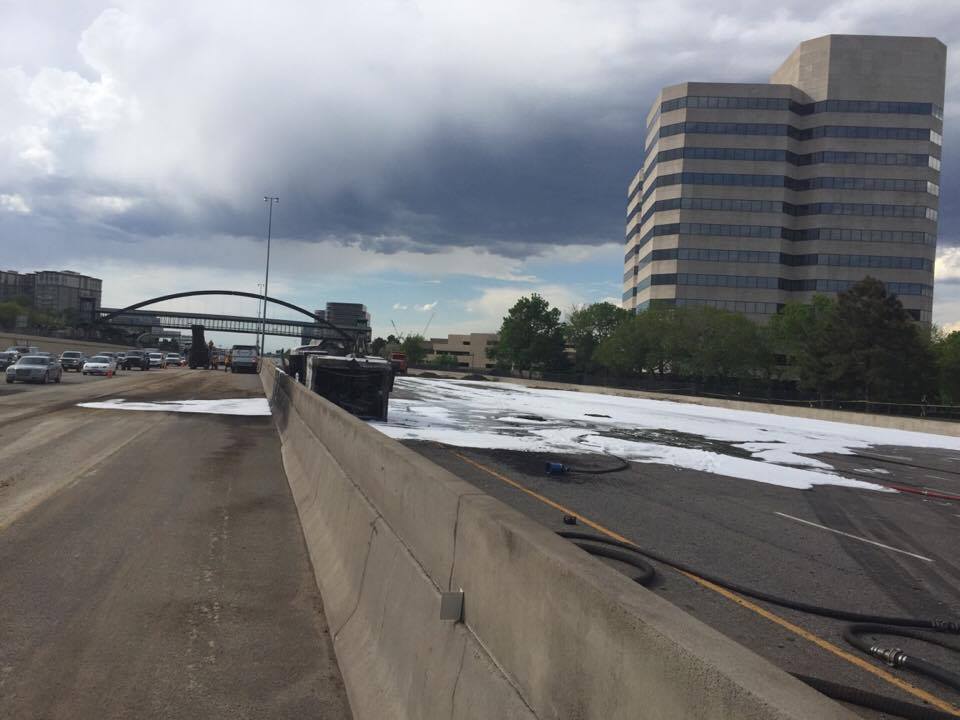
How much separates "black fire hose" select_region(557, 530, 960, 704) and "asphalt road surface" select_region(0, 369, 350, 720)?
312 cm

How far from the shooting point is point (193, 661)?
511cm

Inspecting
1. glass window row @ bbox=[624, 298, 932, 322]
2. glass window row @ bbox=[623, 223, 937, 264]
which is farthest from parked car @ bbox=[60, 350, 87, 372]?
glass window row @ bbox=[623, 223, 937, 264]

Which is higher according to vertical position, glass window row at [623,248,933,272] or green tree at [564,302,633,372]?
glass window row at [623,248,933,272]

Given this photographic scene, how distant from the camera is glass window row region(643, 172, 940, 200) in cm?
10750

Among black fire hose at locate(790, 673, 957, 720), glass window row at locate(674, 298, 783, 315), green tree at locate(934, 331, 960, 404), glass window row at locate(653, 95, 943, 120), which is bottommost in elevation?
black fire hose at locate(790, 673, 957, 720)

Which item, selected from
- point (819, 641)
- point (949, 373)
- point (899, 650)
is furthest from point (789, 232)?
point (899, 650)

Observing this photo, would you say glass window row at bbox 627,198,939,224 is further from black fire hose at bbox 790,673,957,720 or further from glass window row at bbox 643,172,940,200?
black fire hose at bbox 790,673,957,720

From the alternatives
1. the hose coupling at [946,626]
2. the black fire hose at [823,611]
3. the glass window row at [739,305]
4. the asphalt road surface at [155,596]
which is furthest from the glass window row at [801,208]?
the hose coupling at [946,626]

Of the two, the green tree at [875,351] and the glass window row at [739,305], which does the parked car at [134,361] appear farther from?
the glass window row at [739,305]

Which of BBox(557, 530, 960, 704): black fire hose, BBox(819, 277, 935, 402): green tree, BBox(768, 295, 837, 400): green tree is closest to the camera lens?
BBox(557, 530, 960, 704): black fire hose

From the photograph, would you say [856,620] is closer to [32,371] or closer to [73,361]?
[32,371]

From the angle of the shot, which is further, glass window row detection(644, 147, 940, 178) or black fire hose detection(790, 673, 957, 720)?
glass window row detection(644, 147, 940, 178)

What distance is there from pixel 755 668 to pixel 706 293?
4421 inches

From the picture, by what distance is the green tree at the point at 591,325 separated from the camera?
11438 centimetres
